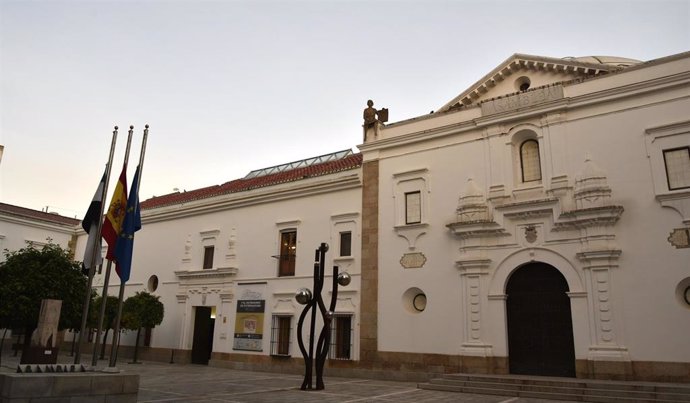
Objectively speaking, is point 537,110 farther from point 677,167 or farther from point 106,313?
point 106,313

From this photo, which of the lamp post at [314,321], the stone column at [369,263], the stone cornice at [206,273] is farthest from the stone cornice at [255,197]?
the lamp post at [314,321]

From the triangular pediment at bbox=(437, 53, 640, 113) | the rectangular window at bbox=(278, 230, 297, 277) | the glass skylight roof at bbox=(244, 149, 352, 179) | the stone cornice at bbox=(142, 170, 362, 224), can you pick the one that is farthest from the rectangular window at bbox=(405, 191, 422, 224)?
the glass skylight roof at bbox=(244, 149, 352, 179)

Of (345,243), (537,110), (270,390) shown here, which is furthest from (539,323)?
(270,390)

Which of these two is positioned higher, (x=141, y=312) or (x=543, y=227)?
(x=543, y=227)

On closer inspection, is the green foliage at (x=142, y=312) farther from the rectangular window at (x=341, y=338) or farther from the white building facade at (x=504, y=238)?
the rectangular window at (x=341, y=338)

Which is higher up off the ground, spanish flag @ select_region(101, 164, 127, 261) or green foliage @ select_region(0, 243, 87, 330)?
spanish flag @ select_region(101, 164, 127, 261)

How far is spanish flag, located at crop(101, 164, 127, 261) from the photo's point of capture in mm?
11695

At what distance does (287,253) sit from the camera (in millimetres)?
19484

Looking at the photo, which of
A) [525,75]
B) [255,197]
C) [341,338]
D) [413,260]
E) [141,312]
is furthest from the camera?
[255,197]

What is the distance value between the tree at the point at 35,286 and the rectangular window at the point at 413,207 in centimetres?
1166

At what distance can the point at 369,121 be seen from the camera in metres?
18.3

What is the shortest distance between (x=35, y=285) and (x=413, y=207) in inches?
494

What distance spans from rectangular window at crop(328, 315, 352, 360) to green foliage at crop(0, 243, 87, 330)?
898cm

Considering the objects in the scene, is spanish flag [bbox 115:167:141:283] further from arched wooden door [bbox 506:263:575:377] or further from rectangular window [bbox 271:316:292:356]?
arched wooden door [bbox 506:263:575:377]
